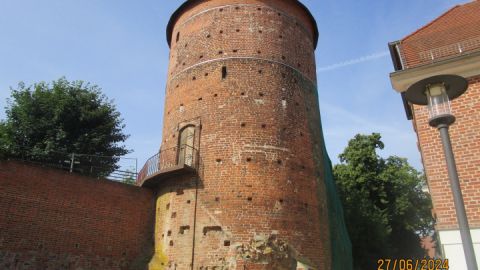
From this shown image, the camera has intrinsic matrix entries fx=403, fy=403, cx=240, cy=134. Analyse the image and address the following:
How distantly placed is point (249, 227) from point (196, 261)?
6.21ft

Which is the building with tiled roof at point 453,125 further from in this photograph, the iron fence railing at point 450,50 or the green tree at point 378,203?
the green tree at point 378,203

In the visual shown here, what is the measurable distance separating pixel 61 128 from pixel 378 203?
17.4 m

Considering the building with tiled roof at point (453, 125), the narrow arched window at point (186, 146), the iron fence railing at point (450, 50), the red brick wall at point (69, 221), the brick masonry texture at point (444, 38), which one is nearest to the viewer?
the building with tiled roof at point (453, 125)

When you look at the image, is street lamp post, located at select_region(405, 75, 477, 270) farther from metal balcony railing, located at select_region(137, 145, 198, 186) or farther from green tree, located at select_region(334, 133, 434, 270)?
green tree, located at select_region(334, 133, 434, 270)

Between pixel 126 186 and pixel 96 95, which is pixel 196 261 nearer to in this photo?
pixel 126 186

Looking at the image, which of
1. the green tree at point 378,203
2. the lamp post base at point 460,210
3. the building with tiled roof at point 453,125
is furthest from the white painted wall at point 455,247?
the green tree at point 378,203

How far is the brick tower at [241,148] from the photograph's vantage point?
12.2m

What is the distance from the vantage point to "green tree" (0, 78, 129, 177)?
18109 mm

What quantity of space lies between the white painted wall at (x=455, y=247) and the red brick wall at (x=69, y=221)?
378 inches

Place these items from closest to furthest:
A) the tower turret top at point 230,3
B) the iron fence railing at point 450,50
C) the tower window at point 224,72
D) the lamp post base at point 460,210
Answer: the lamp post base at point 460,210, the iron fence railing at point 450,50, the tower window at point 224,72, the tower turret top at point 230,3

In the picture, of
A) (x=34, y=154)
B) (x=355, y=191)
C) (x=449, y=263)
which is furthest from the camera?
(x=355, y=191)

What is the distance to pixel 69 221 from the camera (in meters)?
12.7

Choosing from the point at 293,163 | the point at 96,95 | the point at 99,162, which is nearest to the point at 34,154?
the point at 99,162

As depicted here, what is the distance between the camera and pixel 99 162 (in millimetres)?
19328
